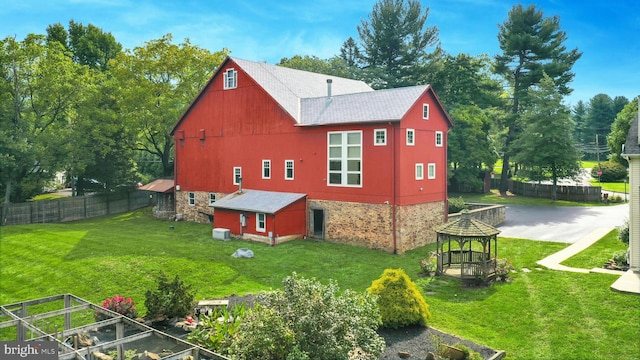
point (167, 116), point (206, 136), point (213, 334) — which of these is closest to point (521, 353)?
point (213, 334)

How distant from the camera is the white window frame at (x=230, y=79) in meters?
30.3

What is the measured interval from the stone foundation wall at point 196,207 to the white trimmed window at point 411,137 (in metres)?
14.1

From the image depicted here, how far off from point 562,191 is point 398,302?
38.0 meters

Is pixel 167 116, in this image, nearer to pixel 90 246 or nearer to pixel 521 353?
pixel 90 246

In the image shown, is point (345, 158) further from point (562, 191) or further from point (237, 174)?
point (562, 191)

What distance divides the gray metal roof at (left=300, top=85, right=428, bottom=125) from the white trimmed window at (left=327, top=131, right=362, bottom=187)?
3.01 ft

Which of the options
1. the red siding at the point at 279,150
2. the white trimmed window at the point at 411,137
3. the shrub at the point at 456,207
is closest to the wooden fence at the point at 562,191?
the shrub at the point at 456,207

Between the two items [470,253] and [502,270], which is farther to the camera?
[470,253]

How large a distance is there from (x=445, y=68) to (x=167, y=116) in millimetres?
29923

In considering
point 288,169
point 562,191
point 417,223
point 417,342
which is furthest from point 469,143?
point 417,342

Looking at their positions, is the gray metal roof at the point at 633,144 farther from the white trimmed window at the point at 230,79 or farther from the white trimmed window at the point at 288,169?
the white trimmed window at the point at 230,79

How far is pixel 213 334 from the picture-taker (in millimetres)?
11172

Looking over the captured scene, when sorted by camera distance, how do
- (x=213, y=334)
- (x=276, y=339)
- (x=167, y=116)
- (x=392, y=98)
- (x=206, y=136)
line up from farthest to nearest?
(x=167, y=116) → (x=206, y=136) → (x=392, y=98) → (x=213, y=334) → (x=276, y=339)

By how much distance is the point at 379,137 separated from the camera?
24.3 m
